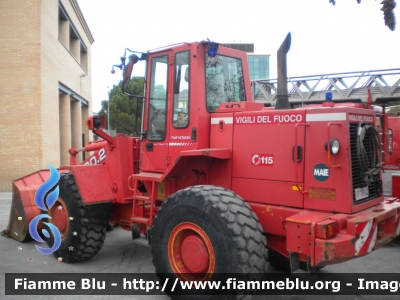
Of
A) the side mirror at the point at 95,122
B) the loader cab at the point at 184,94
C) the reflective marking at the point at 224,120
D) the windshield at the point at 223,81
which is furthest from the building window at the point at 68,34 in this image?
the reflective marking at the point at 224,120

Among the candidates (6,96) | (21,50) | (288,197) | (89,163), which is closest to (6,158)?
(6,96)

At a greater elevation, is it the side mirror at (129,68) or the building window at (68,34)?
the building window at (68,34)

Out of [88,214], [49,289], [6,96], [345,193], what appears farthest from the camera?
[6,96]

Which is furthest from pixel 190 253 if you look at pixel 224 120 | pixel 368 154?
pixel 368 154

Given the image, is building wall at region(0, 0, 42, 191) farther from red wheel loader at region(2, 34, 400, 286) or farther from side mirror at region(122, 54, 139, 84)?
side mirror at region(122, 54, 139, 84)

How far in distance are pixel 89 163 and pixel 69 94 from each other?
1501cm

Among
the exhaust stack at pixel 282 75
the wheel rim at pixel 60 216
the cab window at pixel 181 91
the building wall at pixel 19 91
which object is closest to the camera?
the exhaust stack at pixel 282 75

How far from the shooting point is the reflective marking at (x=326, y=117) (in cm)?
426

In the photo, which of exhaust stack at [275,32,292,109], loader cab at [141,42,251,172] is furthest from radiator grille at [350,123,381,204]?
loader cab at [141,42,251,172]

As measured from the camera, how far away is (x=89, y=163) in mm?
6961

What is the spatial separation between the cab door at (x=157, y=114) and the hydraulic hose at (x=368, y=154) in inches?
97.7

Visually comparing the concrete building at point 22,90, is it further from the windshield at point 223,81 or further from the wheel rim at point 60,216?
the windshield at point 223,81

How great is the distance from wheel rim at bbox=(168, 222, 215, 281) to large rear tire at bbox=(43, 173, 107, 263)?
2081mm

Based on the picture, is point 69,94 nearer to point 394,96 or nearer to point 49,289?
point 394,96
